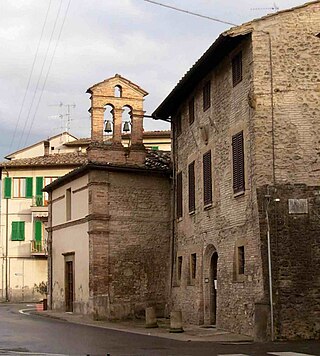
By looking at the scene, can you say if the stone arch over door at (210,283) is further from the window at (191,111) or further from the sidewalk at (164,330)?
the window at (191,111)

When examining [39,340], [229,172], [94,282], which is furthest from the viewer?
[94,282]

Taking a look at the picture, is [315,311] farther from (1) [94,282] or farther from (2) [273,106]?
(1) [94,282]

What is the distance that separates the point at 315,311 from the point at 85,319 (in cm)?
1219

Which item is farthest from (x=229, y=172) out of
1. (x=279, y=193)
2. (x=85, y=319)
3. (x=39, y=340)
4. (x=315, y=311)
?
(x=85, y=319)

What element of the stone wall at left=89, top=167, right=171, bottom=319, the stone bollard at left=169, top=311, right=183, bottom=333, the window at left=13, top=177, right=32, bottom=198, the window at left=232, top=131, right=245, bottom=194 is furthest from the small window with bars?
the window at left=13, top=177, right=32, bottom=198

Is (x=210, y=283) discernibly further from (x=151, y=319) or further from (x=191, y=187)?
(x=191, y=187)

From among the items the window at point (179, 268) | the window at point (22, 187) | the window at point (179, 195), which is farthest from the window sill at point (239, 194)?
the window at point (22, 187)

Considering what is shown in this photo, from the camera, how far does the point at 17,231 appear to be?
53.8 meters

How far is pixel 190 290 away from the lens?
26.2 meters

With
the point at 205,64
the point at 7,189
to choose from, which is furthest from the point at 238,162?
the point at 7,189

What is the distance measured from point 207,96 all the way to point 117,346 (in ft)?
34.8

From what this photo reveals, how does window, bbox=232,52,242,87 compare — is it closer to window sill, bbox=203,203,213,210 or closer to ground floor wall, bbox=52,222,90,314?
window sill, bbox=203,203,213,210

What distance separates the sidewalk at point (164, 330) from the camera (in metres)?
19.6

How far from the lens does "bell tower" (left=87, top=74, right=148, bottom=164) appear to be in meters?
30.2
